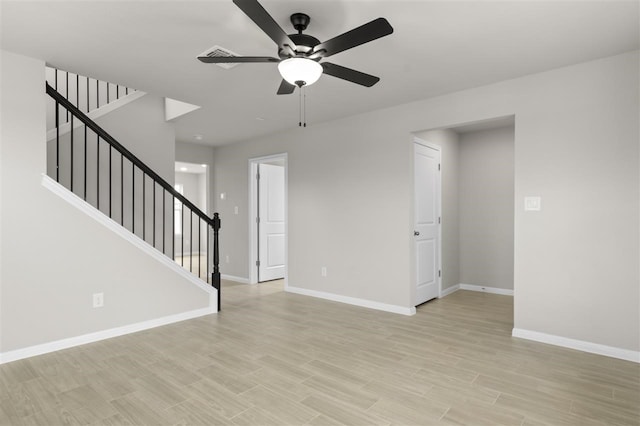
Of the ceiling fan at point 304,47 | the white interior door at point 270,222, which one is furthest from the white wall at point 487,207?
the ceiling fan at point 304,47

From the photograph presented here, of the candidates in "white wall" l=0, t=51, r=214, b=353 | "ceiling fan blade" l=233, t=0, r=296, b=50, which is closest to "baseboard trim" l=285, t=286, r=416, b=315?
"white wall" l=0, t=51, r=214, b=353

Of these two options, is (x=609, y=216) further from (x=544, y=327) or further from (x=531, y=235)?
(x=544, y=327)

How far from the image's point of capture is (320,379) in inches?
98.7

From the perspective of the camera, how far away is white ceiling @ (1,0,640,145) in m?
2.22

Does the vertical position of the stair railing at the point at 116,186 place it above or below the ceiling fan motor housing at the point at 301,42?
below

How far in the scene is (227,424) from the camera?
1.96 meters

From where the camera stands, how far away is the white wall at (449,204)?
5.15 meters

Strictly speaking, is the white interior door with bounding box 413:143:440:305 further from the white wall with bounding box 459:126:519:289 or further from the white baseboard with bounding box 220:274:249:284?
the white baseboard with bounding box 220:274:249:284

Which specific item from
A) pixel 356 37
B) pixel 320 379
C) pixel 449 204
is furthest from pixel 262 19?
pixel 449 204

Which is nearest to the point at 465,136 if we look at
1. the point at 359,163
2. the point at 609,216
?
the point at 359,163

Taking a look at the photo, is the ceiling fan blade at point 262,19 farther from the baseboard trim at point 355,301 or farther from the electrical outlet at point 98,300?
the baseboard trim at point 355,301

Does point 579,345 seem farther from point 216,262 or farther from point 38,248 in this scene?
point 38,248

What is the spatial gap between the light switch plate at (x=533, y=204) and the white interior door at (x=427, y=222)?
127cm

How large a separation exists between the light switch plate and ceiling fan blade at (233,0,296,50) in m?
2.59
